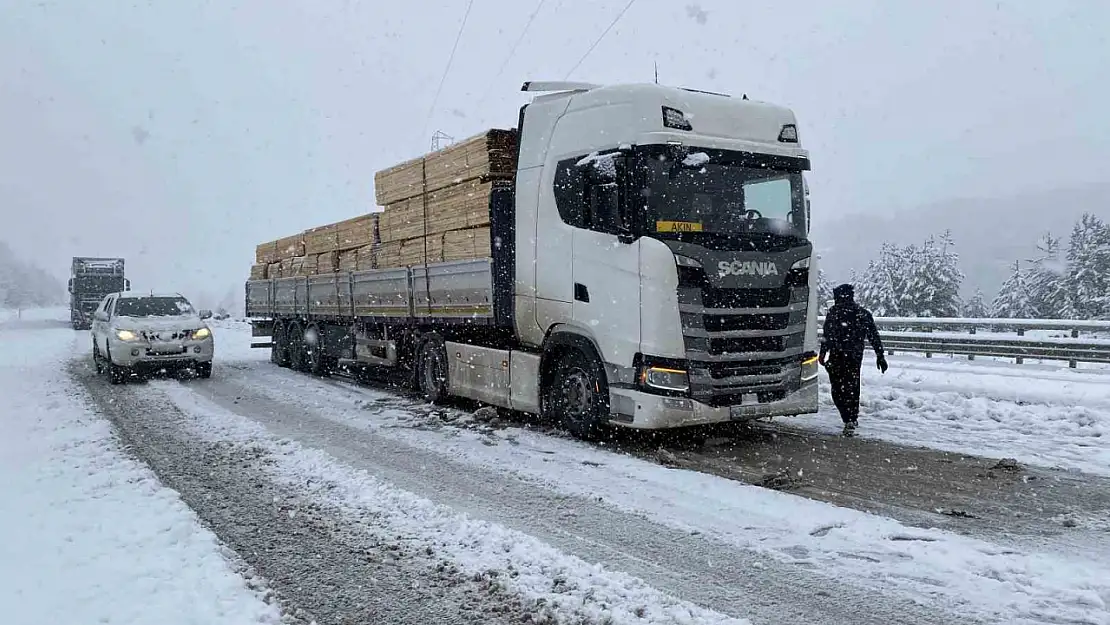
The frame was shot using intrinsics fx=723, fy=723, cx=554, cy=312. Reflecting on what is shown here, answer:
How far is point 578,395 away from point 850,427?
10.8 feet

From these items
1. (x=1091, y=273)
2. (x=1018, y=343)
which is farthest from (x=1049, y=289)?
(x=1018, y=343)

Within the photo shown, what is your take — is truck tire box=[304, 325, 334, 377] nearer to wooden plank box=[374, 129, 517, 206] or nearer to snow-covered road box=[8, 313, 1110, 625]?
wooden plank box=[374, 129, 517, 206]

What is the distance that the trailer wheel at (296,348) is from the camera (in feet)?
53.7

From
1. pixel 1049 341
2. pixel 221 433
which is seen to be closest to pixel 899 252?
pixel 1049 341

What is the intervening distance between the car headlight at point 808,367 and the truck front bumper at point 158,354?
38.0ft

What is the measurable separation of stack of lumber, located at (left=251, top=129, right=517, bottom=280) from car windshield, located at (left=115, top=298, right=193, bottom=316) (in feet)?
9.56

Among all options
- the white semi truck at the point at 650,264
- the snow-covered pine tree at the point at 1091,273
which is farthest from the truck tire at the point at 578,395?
the snow-covered pine tree at the point at 1091,273

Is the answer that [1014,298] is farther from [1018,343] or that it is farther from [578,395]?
[578,395]

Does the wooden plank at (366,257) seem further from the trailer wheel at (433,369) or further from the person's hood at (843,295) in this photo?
the person's hood at (843,295)

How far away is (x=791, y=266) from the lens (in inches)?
297

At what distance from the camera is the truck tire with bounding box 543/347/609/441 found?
7.69 meters

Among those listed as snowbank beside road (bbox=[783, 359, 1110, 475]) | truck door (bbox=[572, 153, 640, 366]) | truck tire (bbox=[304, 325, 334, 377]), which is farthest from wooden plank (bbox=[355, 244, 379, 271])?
snowbank beside road (bbox=[783, 359, 1110, 475])

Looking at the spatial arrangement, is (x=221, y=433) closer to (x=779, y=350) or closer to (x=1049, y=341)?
(x=779, y=350)

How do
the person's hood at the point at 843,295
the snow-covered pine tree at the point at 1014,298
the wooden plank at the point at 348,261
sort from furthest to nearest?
the snow-covered pine tree at the point at 1014,298, the wooden plank at the point at 348,261, the person's hood at the point at 843,295
